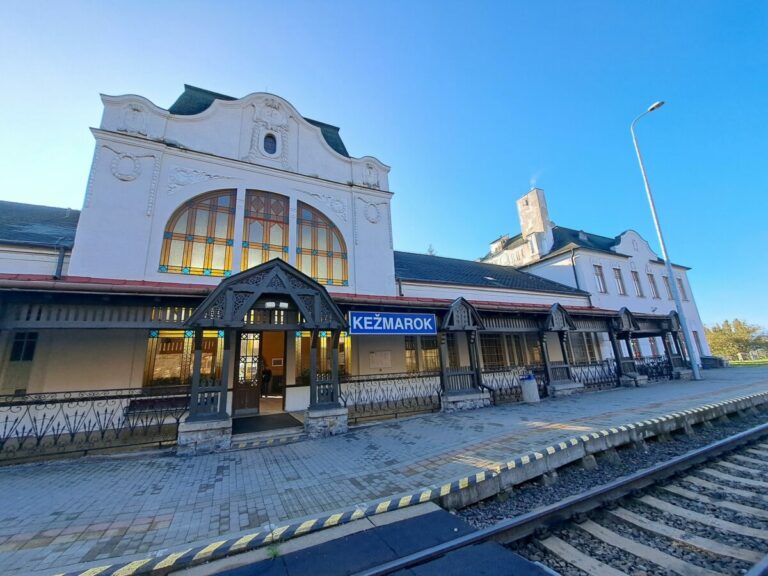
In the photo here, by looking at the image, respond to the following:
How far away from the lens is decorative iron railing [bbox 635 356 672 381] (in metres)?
16.6

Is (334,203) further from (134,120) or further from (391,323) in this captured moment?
(134,120)

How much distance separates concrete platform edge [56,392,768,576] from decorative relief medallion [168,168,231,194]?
32.2 feet

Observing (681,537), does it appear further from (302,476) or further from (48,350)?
(48,350)

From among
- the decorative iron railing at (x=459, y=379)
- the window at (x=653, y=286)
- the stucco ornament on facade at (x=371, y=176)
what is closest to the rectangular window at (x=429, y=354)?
the decorative iron railing at (x=459, y=379)

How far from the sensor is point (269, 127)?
11.5m

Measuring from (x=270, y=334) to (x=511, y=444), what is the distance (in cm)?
943

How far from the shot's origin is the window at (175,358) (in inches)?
336

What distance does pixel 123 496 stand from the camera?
14.7ft

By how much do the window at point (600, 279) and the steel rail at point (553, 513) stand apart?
15.4m

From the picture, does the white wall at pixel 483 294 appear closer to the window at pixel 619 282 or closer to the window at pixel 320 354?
the window at pixel 320 354

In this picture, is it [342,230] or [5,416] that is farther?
[342,230]

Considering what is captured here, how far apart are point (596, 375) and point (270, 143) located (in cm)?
1828

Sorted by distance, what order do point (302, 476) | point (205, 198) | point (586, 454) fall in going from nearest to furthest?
point (302, 476)
point (586, 454)
point (205, 198)

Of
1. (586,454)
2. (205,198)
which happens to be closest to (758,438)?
(586,454)
